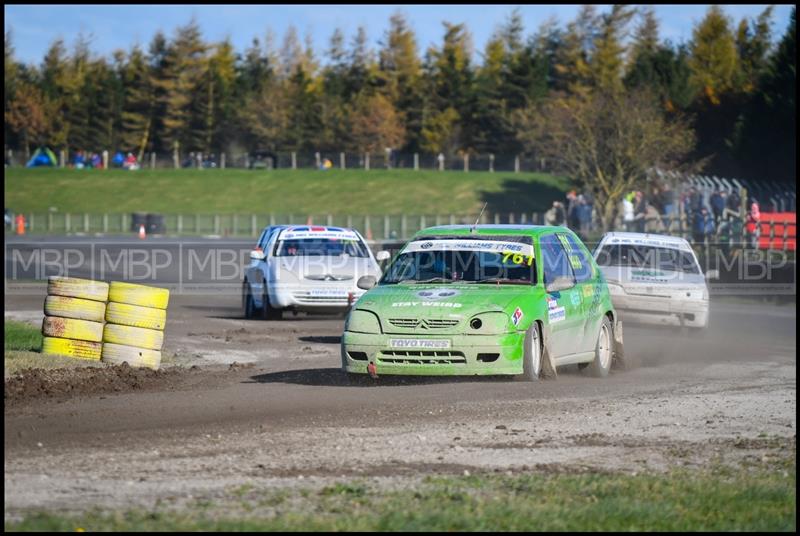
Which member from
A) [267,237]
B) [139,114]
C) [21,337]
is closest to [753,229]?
[267,237]

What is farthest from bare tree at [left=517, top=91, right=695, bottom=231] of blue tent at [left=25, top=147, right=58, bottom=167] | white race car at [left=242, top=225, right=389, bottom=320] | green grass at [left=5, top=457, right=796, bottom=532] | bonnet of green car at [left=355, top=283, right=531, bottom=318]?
blue tent at [left=25, top=147, right=58, bottom=167]

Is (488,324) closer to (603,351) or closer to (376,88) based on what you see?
(603,351)

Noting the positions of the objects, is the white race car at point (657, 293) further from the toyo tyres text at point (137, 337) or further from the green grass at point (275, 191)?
the green grass at point (275, 191)

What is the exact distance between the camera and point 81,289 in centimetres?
1434

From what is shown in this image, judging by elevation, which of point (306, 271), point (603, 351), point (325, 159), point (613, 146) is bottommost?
point (603, 351)

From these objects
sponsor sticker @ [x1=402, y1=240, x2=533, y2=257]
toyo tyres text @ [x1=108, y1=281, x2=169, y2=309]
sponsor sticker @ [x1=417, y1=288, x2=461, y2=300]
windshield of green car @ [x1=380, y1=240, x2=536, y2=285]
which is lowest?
toyo tyres text @ [x1=108, y1=281, x2=169, y2=309]

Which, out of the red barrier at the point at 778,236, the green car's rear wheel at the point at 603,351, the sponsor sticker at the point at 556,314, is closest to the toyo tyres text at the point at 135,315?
the sponsor sticker at the point at 556,314

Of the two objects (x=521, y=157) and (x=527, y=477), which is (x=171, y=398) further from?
(x=521, y=157)

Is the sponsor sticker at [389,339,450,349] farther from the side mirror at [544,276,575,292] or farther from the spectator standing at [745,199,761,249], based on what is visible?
the spectator standing at [745,199,761,249]

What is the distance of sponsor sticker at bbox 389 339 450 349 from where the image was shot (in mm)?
12281

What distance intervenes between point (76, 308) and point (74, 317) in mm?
149

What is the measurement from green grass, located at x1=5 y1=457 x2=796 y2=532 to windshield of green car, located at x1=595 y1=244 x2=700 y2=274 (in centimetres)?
1361

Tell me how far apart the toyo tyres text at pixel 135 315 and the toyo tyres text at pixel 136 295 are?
4 centimetres

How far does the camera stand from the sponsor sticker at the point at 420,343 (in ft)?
40.3
